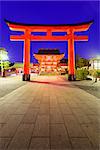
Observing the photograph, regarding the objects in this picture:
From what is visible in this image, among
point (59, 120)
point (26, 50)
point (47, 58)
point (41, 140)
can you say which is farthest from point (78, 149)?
point (47, 58)

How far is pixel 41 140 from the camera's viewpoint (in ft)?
9.30

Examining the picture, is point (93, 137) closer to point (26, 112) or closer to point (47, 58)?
point (26, 112)

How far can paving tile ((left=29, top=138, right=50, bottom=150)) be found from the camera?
2.56 metres

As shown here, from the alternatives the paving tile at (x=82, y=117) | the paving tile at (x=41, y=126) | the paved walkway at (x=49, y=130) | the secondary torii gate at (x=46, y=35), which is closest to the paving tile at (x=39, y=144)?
the paved walkway at (x=49, y=130)

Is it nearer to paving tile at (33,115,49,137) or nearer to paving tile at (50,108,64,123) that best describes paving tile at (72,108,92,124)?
paving tile at (50,108,64,123)

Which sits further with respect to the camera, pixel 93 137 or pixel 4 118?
pixel 4 118

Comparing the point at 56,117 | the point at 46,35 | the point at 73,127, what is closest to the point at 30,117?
the point at 56,117

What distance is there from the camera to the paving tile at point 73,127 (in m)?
3.12

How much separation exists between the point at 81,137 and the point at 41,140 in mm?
716

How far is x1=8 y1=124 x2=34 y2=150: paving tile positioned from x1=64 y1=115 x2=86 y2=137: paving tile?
2.53 feet

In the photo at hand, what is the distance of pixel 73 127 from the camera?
11.5ft

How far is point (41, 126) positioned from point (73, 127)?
67 cm

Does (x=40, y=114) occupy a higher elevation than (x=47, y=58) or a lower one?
lower

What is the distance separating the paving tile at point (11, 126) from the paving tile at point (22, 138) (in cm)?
12
